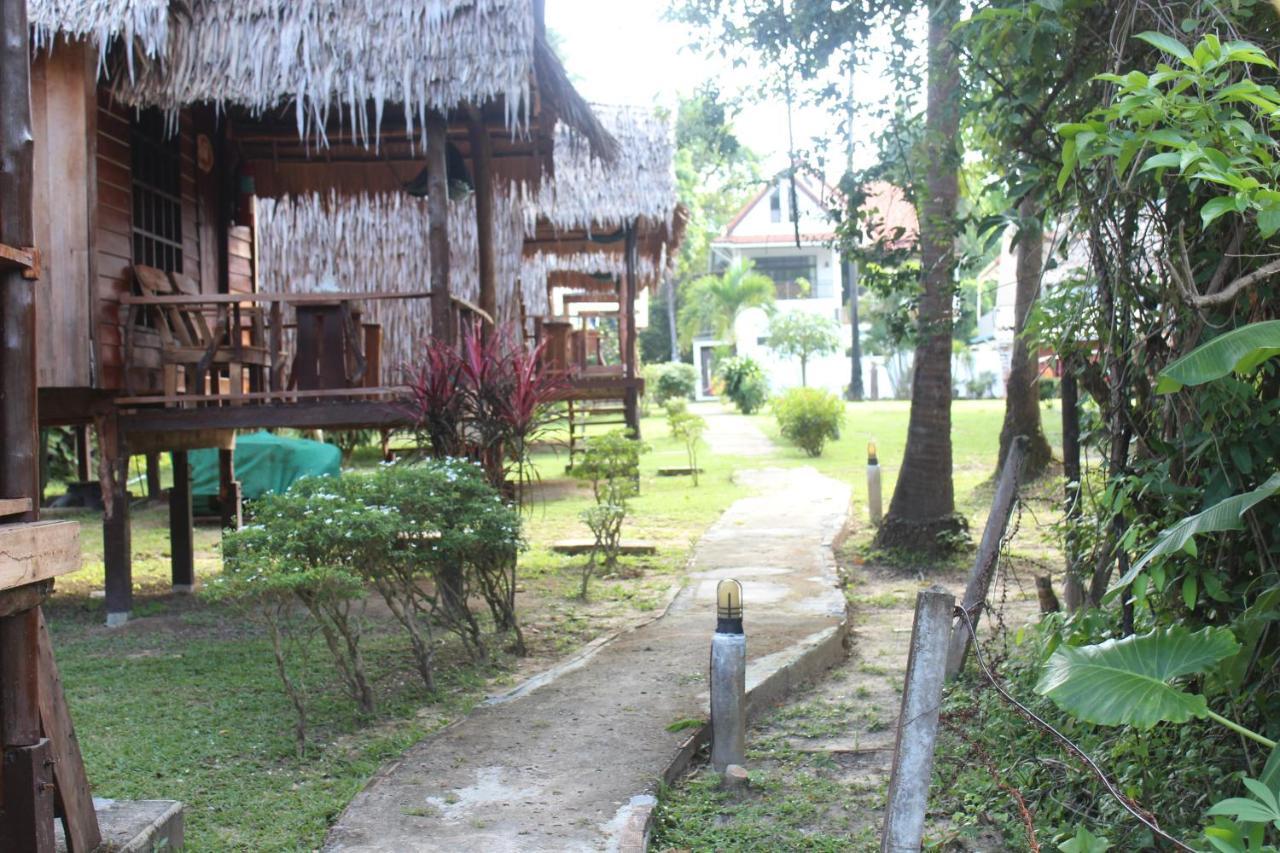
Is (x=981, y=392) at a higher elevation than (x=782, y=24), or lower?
lower

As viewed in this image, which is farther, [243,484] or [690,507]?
[690,507]

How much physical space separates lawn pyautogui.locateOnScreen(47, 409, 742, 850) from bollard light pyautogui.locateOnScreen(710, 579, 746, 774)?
147 centimetres

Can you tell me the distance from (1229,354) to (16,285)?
11.5 ft

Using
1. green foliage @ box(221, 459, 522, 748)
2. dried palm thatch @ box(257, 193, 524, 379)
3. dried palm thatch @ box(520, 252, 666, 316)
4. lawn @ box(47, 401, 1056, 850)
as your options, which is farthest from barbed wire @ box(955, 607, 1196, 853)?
dried palm thatch @ box(520, 252, 666, 316)

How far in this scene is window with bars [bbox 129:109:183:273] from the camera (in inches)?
385

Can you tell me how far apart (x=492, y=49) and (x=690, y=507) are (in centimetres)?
753

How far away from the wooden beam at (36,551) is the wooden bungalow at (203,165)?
504 cm

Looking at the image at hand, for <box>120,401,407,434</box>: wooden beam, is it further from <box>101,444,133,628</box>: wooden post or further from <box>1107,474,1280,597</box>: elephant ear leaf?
<box>1107,474,1280,597</box>: elephant ear leaf

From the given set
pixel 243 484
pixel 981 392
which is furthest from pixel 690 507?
pixel 981 392

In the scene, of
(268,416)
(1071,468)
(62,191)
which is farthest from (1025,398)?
(62,191)

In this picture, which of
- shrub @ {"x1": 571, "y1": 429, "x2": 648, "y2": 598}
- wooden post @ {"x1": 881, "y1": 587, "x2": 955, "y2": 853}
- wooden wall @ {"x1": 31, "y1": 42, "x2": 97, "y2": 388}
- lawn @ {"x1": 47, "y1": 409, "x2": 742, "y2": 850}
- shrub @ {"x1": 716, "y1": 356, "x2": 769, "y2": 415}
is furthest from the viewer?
shrub @ {"x1": 716, "y1": 356, "x2": 769, "y2": 415}

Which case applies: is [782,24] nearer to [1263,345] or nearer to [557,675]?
[557,675]

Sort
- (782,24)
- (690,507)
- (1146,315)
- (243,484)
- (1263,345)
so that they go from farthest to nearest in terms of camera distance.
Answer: (690,507) → (243,484) → (782,24) → (1146,315) → (1263,345)

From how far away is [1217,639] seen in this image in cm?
315
